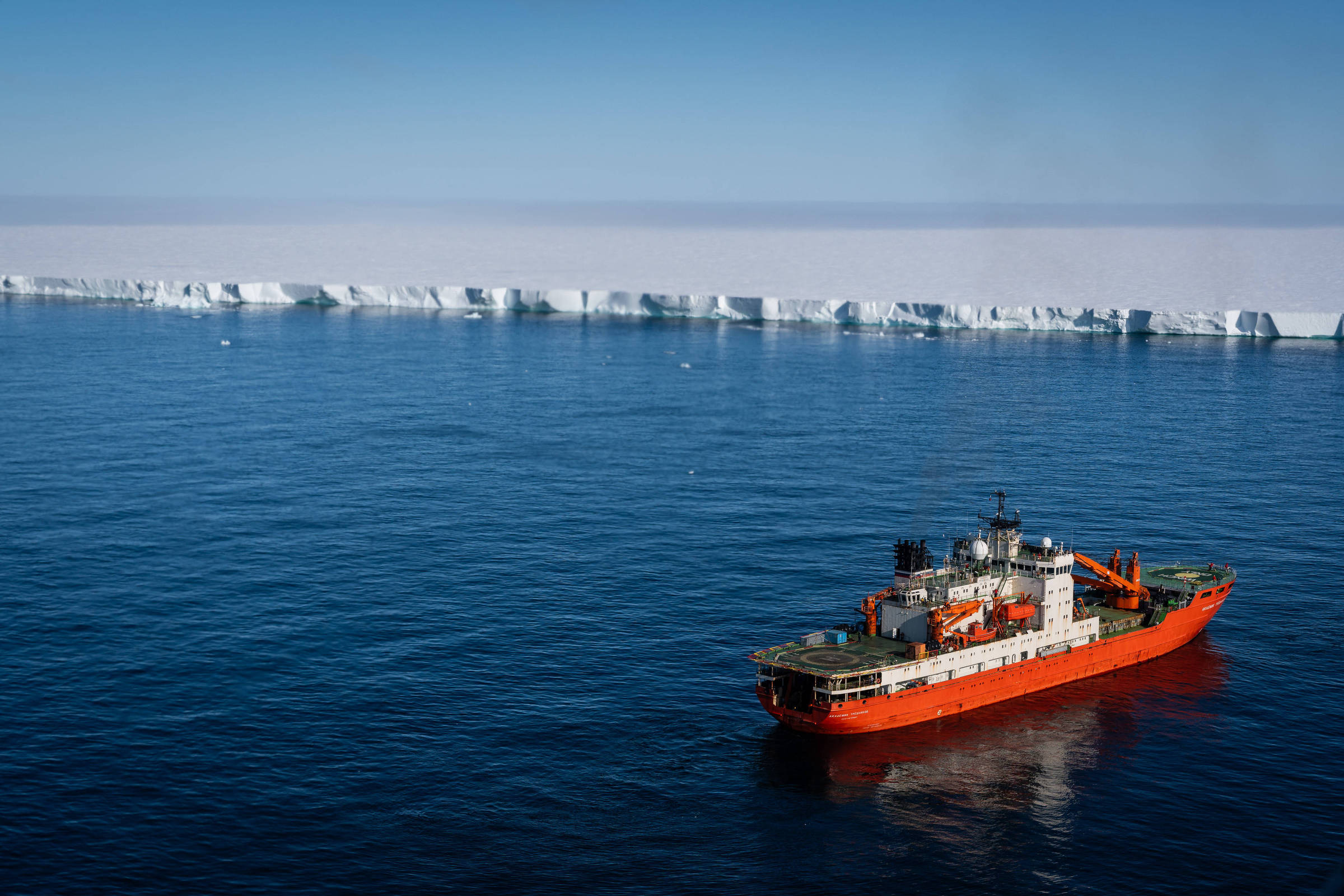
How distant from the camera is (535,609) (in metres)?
70.2

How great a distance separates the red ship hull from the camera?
188 ft

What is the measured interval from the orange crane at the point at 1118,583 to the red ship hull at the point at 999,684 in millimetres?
2776

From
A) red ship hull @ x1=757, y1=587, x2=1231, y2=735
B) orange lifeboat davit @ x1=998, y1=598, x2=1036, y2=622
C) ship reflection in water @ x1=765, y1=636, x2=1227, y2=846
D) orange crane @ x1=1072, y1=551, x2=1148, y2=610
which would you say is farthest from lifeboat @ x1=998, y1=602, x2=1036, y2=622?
orange crane @ x1=1072, y1=551, x2=1148, y2=610

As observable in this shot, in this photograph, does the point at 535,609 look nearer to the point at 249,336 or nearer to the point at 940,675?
the point at 940,675

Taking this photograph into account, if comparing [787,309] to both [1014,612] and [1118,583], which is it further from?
[1014,612]

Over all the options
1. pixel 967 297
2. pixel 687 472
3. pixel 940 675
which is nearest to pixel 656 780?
pixel 940 675

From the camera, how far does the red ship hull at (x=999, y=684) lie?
188ft

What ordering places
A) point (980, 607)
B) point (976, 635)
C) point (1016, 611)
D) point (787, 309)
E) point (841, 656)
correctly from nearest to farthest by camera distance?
point (841, 656), point (976, 635), point (980, 607), point (1016, 611), point (787, 309)

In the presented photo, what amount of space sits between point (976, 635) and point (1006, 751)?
297 inches

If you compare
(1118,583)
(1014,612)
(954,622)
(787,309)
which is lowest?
(954,622)

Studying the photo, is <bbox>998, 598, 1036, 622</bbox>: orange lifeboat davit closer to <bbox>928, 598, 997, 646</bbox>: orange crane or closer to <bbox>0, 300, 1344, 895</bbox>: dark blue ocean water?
<bbox>928, 598, 997, 646</bbox>: orange crane

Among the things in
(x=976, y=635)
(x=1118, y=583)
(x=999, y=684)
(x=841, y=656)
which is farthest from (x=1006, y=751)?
(x=1118, y=583)

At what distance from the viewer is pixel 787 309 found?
601ft

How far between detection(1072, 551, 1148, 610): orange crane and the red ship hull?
Answer: 9.11 feet
